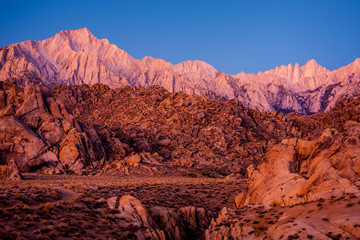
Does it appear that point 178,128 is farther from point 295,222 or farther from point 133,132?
point 295,222

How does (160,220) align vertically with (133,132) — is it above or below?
below

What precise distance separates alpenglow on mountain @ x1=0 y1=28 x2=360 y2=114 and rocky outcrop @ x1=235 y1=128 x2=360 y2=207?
Result: 4945 inches

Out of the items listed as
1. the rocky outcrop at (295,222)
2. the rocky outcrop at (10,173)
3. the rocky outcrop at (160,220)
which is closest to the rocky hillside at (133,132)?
the rocky outcrop at (10,173)

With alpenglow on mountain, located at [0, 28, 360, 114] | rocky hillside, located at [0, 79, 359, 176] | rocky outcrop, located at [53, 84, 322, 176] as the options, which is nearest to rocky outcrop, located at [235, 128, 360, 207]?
rocky hillside, located at [0, 79, 359, 176]

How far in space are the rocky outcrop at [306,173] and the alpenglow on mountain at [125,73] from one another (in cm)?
12561

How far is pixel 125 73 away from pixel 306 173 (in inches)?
6058

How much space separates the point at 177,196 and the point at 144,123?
5501 cm

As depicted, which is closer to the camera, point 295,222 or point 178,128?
point 295,222

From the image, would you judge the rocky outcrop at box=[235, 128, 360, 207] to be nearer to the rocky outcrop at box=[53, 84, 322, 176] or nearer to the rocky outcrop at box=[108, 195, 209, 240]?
the rocky outcrop at box=[108, 195, 209, 240]

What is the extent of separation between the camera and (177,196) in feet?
108

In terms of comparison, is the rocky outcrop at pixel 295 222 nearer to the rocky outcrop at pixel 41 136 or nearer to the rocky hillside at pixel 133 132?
the rocky hillside at pixel 133 132

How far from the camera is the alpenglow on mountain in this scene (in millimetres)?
145000

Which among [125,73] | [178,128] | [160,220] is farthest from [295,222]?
[125,73]

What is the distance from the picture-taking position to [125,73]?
555 feet
